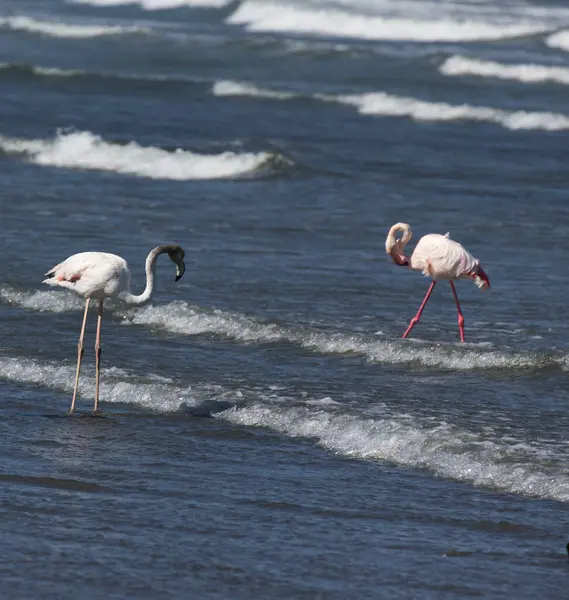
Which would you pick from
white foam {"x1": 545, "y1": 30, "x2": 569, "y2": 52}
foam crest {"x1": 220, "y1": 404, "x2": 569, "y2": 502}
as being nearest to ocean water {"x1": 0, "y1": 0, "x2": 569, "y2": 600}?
foam crest {"x1": 220, "y1": 404, "x2": 569, "y2": 502}

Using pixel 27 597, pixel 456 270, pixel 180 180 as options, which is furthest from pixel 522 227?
pixel 27 597

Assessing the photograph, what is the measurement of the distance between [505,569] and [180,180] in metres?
13.5

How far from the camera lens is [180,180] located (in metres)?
19.4

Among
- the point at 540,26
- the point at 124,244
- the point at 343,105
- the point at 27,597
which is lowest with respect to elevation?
the point at 27,597

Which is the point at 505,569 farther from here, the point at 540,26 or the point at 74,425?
the point at 540,26

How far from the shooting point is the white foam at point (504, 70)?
3181 cm

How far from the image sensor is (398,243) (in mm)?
12578

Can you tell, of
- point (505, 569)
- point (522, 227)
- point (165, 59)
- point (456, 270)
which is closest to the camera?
point (505, 569)

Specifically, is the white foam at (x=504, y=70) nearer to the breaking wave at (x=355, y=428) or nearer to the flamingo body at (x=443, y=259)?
the flamingo body at (x=443, y=259)

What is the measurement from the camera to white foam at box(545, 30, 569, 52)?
129ft

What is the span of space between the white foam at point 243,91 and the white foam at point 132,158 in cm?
665

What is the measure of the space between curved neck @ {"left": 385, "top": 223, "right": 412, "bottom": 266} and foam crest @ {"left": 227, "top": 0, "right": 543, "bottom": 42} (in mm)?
29851

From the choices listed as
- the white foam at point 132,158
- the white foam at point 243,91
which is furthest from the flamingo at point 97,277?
the white foam at point 243,91

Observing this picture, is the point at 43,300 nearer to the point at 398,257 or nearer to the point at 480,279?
the point at 398,257
